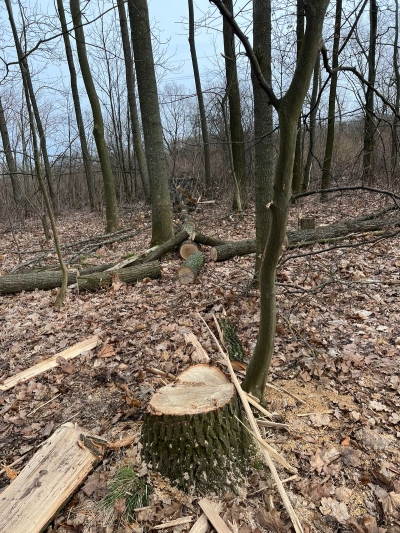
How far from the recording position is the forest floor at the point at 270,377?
6.96 feet

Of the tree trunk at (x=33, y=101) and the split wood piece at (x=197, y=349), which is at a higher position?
the tree trunk at (x=33, y=101)

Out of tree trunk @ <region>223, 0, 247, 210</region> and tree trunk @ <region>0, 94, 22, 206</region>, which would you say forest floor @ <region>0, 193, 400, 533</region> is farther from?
tree trunk @ <region>0, 94, 22, 206</region>

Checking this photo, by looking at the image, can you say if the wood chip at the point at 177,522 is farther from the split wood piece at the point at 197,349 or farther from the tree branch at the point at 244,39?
the tree branch at the point at 244,39

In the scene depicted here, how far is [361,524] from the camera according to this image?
78.2 inches

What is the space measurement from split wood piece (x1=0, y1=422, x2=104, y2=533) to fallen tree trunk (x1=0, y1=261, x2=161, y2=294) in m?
3.66

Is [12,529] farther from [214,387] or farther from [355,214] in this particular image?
[355,214]

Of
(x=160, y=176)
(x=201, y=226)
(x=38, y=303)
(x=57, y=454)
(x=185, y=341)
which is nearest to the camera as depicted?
(x=57, y=454)

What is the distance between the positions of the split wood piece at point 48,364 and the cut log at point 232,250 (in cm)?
309

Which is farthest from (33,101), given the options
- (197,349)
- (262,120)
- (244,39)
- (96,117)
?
Result: (244,39)

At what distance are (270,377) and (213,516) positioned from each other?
1.37m

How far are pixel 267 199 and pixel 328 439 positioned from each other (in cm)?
288

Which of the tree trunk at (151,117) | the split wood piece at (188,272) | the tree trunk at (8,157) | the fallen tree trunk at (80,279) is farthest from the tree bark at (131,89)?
the split wood piece at (188,272)

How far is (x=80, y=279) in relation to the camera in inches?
239

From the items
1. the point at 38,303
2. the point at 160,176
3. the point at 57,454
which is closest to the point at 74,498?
the point at 57,454
